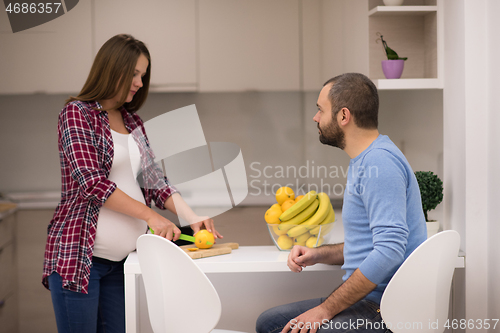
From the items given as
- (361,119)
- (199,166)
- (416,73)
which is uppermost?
(416,73)

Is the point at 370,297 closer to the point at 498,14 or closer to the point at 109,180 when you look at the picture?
the point at 109,180

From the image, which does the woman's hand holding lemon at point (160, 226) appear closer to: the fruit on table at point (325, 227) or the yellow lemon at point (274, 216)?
the yellow lemon at point (274, 216)

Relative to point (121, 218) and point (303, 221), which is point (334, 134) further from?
point (121, 218)

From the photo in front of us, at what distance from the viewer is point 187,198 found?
262 centimetres

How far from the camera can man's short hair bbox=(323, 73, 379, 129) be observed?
3.91 ft

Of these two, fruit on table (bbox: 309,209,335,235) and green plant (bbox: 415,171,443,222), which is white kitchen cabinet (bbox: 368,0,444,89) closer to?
green plant (bbox: 415,171,443,222)

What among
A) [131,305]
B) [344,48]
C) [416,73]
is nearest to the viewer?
[131,305]

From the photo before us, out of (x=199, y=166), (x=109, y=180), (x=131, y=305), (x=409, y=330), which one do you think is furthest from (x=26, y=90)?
(x=409, y=330)

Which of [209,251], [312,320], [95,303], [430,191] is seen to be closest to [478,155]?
[430,191]

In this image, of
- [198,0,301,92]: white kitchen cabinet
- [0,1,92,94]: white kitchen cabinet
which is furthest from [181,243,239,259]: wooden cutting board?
[0,1,92,94]: white kitchen cabinet

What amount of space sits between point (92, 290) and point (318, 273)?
84cm

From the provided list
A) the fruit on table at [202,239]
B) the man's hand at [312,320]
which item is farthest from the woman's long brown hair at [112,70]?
the man's hand at [312,320]

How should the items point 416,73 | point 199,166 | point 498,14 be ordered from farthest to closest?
point 199,166 → point 416,73 → point 498,14

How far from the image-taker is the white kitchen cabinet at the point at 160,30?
7.66ft
